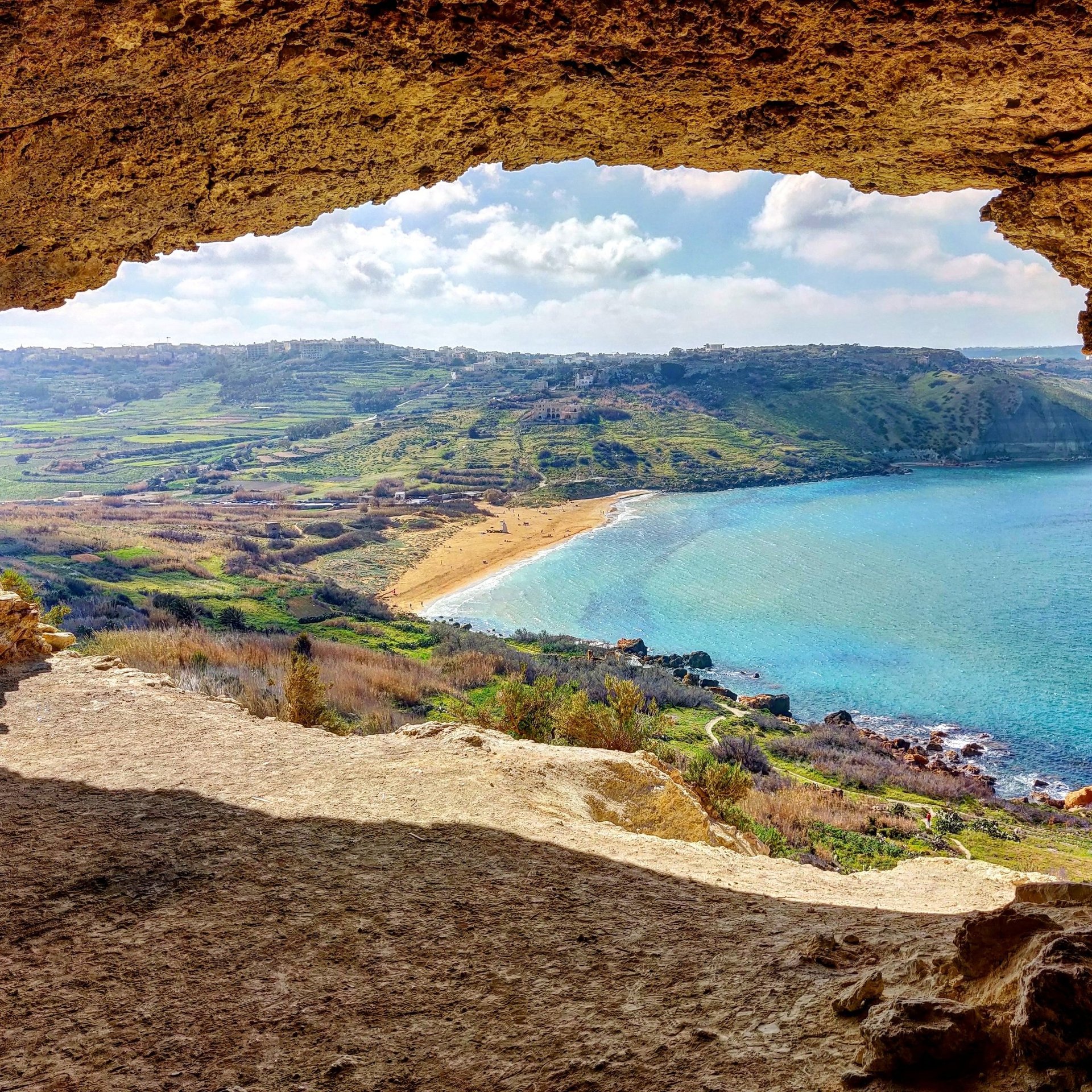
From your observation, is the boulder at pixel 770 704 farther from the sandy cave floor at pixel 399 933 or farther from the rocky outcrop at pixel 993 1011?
the rocky outcrop at pixel 993 1011

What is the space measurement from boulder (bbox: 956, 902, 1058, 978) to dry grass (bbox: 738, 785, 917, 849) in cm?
925

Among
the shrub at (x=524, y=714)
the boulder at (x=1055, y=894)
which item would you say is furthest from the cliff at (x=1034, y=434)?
the boulder at (x=1055, y=894)

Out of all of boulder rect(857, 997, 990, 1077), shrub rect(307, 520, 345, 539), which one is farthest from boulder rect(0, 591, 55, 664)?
shrub rect(307, 520, 345, 539)

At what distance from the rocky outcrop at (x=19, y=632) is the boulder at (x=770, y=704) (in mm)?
21662

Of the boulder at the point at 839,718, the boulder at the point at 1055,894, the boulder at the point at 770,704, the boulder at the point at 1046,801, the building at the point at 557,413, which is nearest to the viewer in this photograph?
the boulder at the point at 1055,894

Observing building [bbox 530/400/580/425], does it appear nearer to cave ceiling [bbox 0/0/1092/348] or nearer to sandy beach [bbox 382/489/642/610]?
sandy beach [bbox 382/489/642/610]

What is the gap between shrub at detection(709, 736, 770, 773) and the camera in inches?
714

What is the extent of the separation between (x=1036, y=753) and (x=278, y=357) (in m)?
197

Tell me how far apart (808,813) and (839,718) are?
13.0 m

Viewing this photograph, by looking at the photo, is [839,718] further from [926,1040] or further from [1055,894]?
[926,1040]

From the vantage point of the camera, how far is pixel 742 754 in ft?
61.1

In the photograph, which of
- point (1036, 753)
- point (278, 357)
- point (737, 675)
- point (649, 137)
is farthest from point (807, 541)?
point (278, 357)

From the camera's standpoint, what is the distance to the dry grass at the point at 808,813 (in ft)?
43.0

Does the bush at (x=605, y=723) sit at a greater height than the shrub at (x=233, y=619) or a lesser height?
greater
